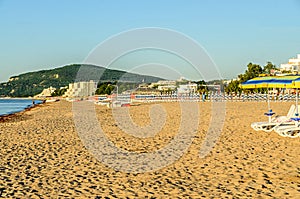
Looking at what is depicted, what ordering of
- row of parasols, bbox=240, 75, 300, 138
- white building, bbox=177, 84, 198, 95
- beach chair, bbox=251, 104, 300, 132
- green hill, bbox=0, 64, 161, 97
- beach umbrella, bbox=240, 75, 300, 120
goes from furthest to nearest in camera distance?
green hill, bbox=0, 64, 161, 97 < white building, bbox=177, 84, 198, 95 < beach chair, bbox=251, 104, 300, 132 < row of parasols, bbox=240, 75, 300, 138 < beach umbrella, bbox=240, 75, 300, 120

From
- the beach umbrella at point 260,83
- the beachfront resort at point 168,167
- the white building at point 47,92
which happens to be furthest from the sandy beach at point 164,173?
the white building at point 47,92

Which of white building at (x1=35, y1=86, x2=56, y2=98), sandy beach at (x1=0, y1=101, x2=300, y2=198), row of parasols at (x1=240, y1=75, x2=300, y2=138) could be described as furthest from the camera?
white building at (x1=35, y1=86, x2=56, y2=98)

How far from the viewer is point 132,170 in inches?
283

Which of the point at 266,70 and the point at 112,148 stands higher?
the point at 266,70

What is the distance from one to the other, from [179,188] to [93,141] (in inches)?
226

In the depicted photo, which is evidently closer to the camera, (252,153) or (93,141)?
(252,153)

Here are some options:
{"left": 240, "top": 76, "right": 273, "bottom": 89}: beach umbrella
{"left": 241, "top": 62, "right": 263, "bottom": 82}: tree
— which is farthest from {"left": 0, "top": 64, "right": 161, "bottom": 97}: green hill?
{"left": 240, "top": 76, "right": 273, "bottom": 89}: beach umbrella

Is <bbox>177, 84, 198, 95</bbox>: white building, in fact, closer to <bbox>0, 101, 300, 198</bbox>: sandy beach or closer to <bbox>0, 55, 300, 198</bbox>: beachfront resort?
<bbox>0, 55, 300, 198</bbox>: beachfront resort

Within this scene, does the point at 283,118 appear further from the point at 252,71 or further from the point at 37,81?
the point at 37,81

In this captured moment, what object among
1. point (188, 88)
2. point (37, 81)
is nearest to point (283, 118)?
point (188, 88)

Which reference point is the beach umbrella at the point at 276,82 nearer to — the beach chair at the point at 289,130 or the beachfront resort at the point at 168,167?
the beachfront resort at the point at 168,167

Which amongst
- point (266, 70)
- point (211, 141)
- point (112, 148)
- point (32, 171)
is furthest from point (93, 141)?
point (266, 70)

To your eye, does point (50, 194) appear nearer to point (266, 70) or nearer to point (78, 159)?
point (78, 159)

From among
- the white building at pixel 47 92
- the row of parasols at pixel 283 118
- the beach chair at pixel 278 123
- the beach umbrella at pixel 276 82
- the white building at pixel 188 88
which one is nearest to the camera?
the beach umbrella at pixel 276 82
